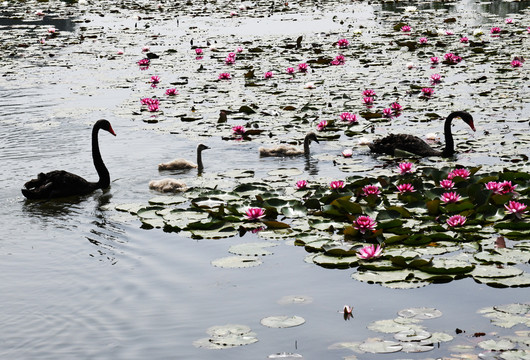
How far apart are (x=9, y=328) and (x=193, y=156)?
5.53m

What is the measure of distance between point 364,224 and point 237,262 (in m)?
1.20

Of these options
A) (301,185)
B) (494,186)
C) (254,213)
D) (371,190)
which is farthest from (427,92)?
(254,213)

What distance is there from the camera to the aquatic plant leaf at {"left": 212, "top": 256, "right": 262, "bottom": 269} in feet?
21.7

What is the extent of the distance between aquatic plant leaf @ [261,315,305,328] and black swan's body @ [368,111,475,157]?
5.04 metres

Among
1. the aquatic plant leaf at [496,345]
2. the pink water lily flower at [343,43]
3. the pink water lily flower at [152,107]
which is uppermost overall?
the pink water lily flower at [343,43]

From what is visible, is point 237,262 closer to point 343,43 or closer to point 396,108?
point 396,108

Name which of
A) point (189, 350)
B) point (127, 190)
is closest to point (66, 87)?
point (127, 190)

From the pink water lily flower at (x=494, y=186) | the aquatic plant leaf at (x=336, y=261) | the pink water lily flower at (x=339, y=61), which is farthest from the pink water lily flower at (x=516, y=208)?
the pink water lily flower at (x=339, y=61)

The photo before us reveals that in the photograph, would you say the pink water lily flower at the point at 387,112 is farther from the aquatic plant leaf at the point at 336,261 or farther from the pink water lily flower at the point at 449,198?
the aquatic plant leaf at the point at 336,261

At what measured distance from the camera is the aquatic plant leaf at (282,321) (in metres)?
5.36

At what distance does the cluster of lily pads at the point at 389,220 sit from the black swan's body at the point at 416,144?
37.2 inches

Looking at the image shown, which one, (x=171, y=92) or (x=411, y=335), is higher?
(x=171, y=92)

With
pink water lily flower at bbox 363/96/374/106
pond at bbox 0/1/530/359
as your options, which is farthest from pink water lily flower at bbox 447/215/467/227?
pink water lily flower at bbox 363/96/374/106

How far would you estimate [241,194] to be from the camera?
8.58 metres
